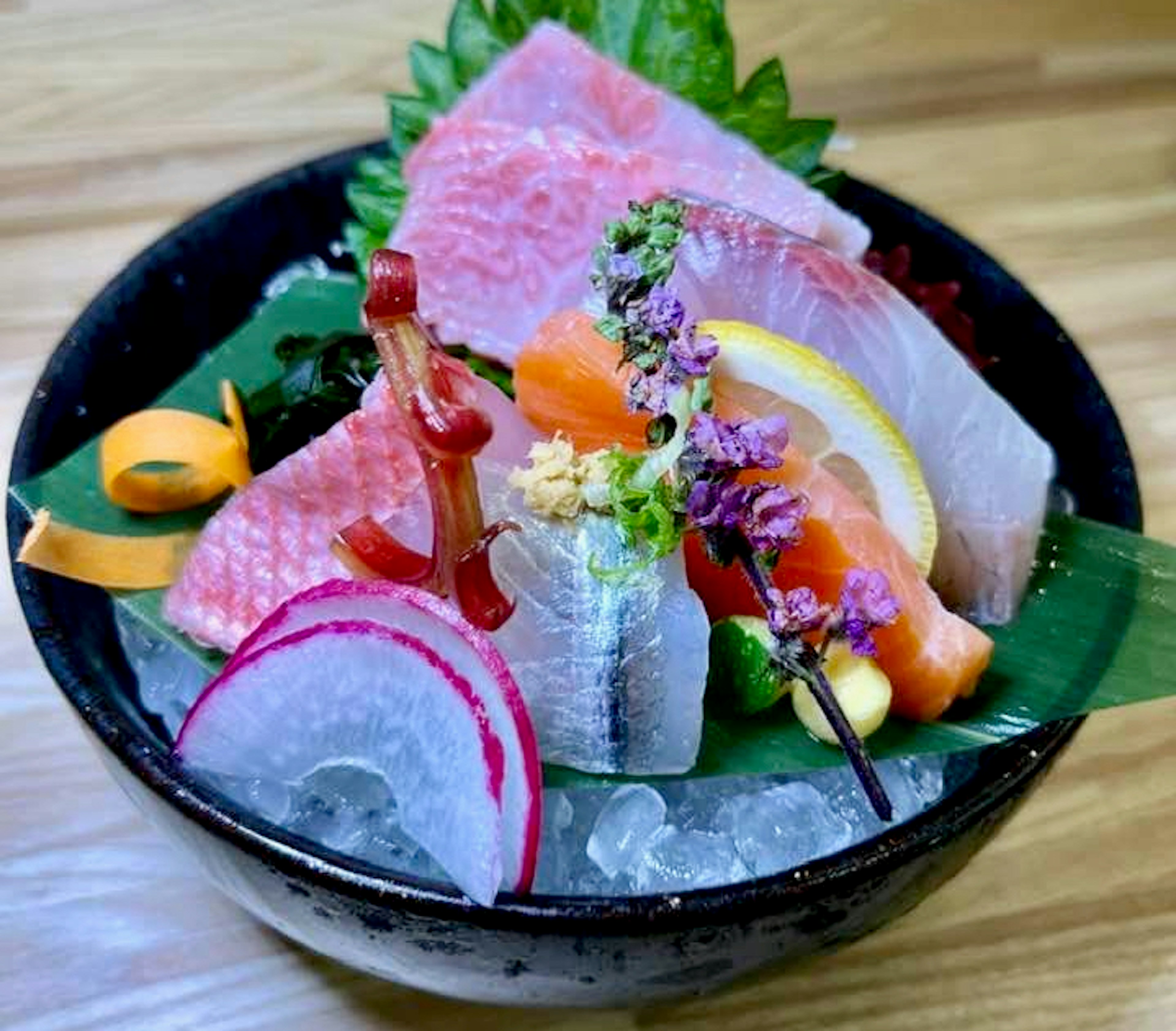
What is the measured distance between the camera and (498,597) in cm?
98

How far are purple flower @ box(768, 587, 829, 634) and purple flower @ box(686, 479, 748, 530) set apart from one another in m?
0.06

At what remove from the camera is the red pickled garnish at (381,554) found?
1.00 meters

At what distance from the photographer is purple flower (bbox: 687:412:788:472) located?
88 centimetres

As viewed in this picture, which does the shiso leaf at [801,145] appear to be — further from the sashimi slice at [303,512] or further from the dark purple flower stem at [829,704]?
the dark purple flower stem at [829,704]

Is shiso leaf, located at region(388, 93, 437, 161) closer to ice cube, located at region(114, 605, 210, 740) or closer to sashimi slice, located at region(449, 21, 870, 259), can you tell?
sashimi slice, located at region(449, 21, 870, 259)

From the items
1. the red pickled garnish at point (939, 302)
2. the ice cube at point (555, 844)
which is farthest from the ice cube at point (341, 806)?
the red pickled garnish at point (939, 302)

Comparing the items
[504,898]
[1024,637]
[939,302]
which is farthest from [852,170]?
[504,898]

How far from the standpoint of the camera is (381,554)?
100 centimetres

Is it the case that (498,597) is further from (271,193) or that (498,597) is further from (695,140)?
(271,193)

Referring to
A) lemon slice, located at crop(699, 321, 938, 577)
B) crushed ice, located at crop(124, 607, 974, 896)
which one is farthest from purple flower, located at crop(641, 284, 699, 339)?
crushed ice, located at crop(124, 607, 974, 896)

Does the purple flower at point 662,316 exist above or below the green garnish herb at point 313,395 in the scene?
above

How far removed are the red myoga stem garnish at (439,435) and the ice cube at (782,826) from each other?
258 millimetres

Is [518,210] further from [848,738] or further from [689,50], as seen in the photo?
[848,738]

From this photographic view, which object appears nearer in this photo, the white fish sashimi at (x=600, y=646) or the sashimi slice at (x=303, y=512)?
the white fish sashimi at (x=600, y=646)
